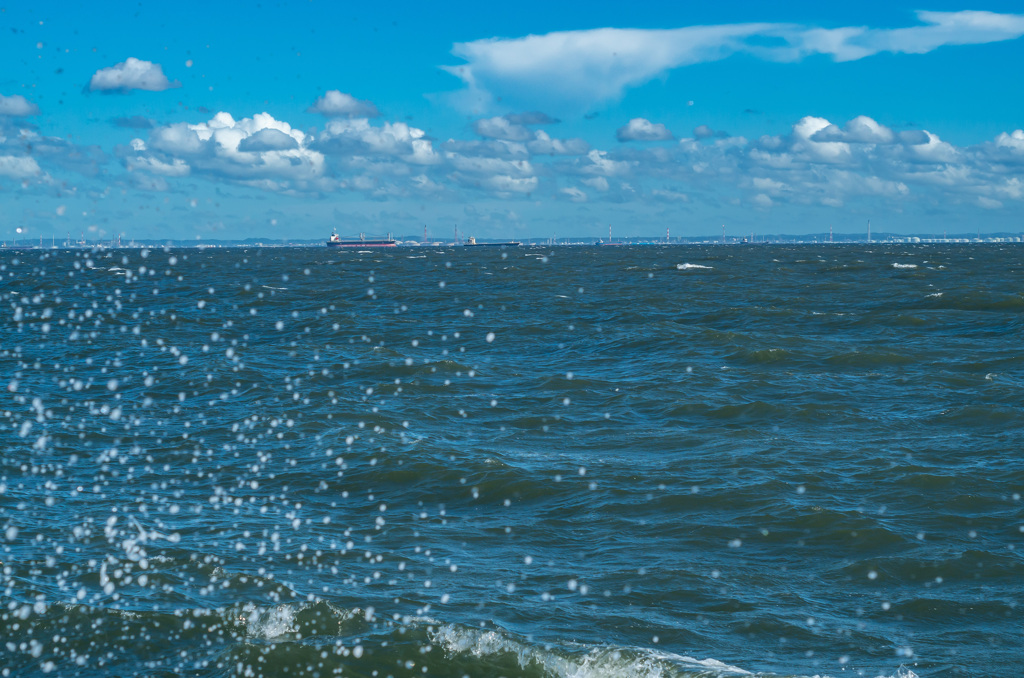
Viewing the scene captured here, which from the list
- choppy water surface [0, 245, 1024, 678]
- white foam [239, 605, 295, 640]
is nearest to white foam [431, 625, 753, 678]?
choppy water surface [0, 245, 1024, 678]

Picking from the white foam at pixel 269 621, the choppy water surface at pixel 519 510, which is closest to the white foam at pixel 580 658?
the choppy water surface at pixel 519 510

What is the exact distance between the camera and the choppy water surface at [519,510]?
9312 millimetres

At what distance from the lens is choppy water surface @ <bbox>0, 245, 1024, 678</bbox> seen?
9.31 m

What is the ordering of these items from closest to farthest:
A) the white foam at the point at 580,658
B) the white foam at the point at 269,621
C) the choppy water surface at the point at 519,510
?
the white foam at the point at 580,658 < the choppy water surface at the point at 519,510 < the white foam at the point at 269,621

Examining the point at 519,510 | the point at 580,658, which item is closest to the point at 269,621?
the point at 580,658

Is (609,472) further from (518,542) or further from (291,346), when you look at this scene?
(291,346)

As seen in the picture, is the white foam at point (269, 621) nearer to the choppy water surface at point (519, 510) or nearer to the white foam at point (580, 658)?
the choppy water surface at point (519, 510)

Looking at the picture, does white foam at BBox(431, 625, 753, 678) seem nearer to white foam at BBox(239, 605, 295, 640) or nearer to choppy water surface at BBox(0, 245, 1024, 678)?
choppy water surface at BBox(0, 245, 1024, 678)

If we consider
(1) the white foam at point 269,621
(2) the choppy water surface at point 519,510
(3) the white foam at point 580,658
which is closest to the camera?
(3) the white foam at point 580,658

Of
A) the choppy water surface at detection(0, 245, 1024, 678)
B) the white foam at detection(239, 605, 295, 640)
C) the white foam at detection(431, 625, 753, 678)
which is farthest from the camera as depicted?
the white foam at detection(239, 605, 295, 640)

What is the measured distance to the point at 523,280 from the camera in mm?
72500

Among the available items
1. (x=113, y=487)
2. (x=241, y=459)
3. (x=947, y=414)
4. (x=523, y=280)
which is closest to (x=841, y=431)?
(x=947, y=414)

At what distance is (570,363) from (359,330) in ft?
41.2

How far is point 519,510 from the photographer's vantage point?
13805 millimetres
